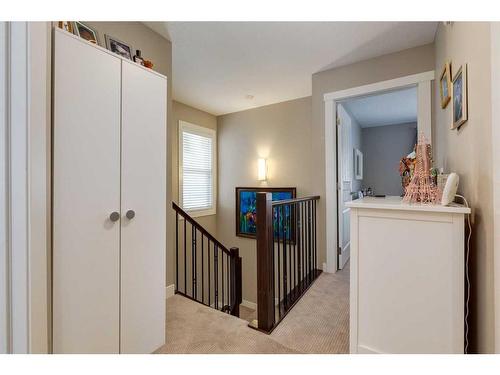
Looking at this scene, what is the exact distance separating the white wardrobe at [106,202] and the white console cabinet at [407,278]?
3.89 feet

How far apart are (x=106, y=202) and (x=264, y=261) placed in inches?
43.2

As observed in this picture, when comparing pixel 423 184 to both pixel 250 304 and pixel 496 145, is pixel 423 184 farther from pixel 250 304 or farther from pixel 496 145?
pixel 250 304

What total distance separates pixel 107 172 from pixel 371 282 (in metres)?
1.50

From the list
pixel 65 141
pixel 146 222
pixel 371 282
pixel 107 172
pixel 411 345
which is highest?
pixel 65 141

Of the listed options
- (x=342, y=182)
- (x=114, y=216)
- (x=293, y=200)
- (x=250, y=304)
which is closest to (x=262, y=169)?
(x=342, y=182)

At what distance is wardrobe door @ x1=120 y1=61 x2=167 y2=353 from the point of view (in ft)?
4.30

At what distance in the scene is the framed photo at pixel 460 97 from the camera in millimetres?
1250

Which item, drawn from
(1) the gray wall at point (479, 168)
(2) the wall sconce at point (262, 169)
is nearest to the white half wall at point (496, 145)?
(1) the gray wall at point (479, 168)

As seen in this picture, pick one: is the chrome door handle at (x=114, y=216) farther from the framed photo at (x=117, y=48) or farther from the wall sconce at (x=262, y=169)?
the wall sconce at (x=262, y=169)

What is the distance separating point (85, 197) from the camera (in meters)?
1.14

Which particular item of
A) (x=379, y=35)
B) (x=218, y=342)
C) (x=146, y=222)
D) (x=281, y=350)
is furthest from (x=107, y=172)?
(x=379, y=35)

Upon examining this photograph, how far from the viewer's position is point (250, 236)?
13.6 ft

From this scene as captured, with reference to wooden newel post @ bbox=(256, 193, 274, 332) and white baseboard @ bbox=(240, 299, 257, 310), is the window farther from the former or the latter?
wooden newel post @ bbox=(256, 193, 274, 332)
